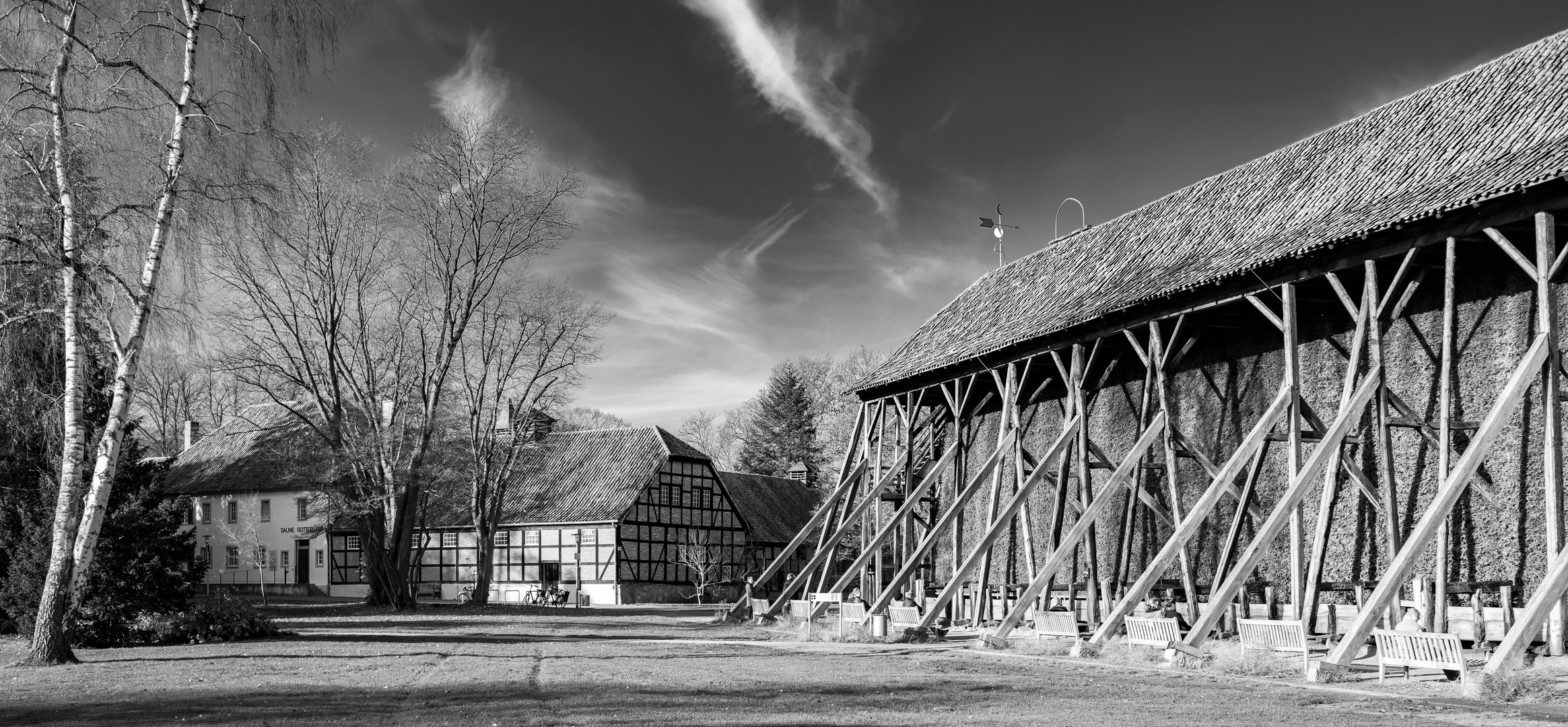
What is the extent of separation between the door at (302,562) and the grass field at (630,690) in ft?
107

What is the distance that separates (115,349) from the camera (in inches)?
593

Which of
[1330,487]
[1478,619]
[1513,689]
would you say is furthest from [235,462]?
[1513,689]

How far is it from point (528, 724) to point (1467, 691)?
7931mm

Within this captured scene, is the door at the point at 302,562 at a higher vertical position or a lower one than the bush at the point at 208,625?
lower

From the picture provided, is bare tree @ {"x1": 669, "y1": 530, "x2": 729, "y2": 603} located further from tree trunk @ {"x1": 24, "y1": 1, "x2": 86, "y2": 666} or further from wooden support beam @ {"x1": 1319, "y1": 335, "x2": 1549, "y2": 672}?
wooden support beam @ {"x1": 1319, "y1": 335, "x2": 1549, "y2": 672}

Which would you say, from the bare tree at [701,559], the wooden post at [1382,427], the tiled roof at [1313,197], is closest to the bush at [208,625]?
the tiled roof at [1313,197]

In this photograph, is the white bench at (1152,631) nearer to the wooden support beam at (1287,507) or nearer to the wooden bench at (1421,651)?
the wooden support beam at (1287,507)

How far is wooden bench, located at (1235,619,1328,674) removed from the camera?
493 inches

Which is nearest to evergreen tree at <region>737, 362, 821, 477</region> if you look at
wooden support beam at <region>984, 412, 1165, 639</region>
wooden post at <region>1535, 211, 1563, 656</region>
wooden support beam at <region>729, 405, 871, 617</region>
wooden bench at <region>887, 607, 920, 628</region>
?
wooden support beam at <region>729, 405, 871, 617</region>

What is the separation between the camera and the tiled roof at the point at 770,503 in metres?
48.3

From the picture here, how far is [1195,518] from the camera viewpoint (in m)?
15.4

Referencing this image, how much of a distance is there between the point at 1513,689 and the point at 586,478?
1496 inches

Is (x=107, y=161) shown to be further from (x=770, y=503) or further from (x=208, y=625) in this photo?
(x=770, y=503)

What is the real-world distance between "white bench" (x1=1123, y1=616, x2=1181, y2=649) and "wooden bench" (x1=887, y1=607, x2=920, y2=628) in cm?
562
